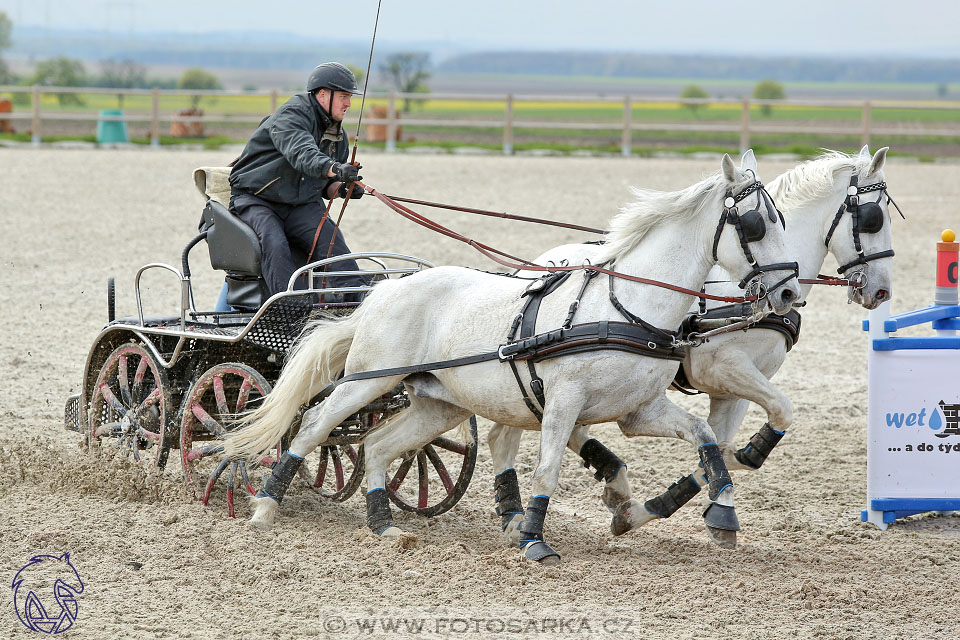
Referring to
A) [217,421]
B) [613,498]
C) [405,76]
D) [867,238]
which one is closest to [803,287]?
[867,238]

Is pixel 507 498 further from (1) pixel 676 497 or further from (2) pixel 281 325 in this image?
(2) pixel 281 325

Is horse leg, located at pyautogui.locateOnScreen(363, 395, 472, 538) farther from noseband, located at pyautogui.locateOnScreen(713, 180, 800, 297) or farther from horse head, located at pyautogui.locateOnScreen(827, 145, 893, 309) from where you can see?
horse head, located at pyautogui.locateOnScreen(827, 145, 893, 309)

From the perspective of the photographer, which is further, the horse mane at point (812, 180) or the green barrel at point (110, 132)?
the green barrel at point (110, 132)

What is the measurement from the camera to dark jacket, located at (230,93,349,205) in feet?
18.2

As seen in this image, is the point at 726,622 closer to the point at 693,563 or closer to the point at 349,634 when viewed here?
the point at 693,563

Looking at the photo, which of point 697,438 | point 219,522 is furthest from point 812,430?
point 219,522

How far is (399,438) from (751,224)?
1906 mm

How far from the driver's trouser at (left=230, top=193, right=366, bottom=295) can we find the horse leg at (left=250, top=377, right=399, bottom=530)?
0.79 m

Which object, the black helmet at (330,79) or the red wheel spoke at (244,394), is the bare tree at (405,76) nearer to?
the black helmet at (330,79)

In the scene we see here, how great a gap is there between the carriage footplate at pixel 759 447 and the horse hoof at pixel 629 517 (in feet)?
2.09

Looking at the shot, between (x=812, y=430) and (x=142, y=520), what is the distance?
4.32 m

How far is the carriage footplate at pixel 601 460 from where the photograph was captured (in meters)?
5.14

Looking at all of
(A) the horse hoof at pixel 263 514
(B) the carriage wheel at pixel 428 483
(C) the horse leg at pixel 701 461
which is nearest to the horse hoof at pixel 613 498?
(C) the horse leg at pixel 701 461

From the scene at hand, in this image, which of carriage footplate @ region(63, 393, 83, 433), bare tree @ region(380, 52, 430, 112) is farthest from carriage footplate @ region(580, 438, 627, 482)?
bare tree @ region(380, 52, 430, 112)
